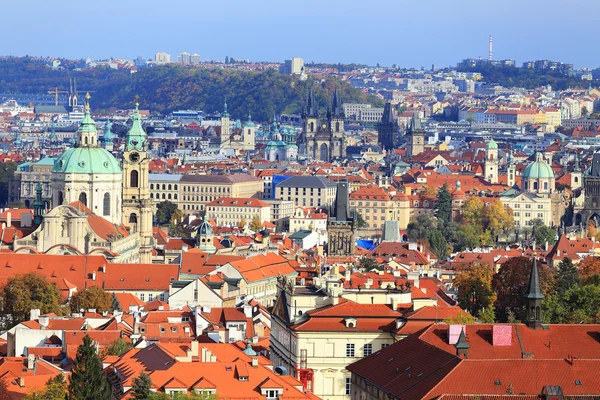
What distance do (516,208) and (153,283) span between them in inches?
2604

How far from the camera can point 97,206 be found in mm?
93625

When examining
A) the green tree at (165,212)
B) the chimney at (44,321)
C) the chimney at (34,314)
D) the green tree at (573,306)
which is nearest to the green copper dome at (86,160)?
the chimney at (34,314)

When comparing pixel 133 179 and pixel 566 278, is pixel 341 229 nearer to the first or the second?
pixel 133 179

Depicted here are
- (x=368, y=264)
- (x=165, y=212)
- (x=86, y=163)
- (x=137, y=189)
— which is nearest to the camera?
(x=368, y=264)

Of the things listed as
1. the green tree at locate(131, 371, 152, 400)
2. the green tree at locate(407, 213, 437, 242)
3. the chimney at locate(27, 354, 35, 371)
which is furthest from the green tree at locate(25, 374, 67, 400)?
the green tree at locate(407, 213, 437, 242)

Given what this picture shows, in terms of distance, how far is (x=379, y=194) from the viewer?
141500 mm

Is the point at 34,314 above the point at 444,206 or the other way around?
above

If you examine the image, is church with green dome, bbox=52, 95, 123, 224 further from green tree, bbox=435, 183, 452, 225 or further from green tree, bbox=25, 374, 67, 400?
green tree, bbox=25, 374, 67, 400

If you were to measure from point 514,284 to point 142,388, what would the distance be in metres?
28.7

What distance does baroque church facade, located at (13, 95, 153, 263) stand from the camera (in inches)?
3366

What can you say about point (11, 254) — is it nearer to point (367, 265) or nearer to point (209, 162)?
point (367, 265)

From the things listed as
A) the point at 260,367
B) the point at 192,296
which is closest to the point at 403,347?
the point at 260,367

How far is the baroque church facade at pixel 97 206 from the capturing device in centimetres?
8550

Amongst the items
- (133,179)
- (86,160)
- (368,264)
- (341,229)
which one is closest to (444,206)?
(133,179)
